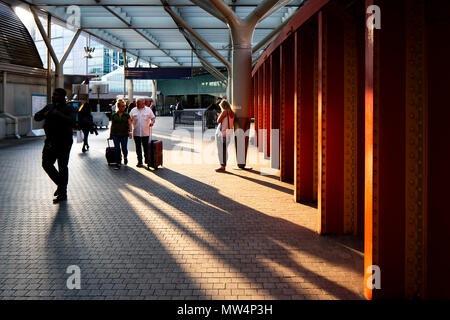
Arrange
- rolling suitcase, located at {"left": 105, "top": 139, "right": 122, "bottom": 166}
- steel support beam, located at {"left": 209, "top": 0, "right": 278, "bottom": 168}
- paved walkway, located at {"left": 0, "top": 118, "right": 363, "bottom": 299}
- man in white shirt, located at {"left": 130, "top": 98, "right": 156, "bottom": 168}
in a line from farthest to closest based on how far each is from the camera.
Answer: steel support beam, located at {"left": 209, "top": 0, "right": 278, "bottom": 168}
rolling suitcase, located at {"left": 105, "top": 139, "right": 122, "bottom": 166}
man in white shirt, located at {"left": 130, "top": 98, "right": 156, "bottom": 168}
paved walkway, located at {"left": 0, "top": 118, "right": 363, "bottom": 299}

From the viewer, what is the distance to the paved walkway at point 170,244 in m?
3.80

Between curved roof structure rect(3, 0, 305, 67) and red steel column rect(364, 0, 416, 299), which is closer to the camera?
red steel column rect(364, 0, 416, 299)

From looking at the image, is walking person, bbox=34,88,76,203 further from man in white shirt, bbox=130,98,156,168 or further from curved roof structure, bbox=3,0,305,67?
curved roof structure, bbox=3,0,305,67

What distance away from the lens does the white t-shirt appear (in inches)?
454

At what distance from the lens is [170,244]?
5.11m

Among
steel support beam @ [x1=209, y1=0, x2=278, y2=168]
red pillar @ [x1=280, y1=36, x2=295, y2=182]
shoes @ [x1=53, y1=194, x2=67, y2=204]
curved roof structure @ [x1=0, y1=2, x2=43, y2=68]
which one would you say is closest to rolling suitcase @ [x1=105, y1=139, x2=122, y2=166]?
steel support beam @ [x1=209, y1=0, x2=278, y2=168]

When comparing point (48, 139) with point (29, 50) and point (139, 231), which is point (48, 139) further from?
point (29, 50)

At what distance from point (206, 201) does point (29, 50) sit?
20.8 m

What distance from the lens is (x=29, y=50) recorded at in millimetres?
24141

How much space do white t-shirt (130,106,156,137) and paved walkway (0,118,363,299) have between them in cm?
259

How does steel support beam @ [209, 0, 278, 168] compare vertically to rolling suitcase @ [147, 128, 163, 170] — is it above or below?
above

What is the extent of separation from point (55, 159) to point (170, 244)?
10.9 feet

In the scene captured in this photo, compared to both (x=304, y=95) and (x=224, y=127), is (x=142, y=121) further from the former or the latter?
(x=304, y=95)

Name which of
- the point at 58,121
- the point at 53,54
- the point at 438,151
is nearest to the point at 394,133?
the point at 438,151
